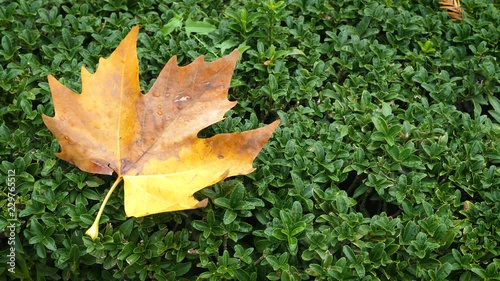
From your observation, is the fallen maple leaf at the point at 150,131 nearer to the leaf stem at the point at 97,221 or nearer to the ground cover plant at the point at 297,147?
the leaf stem at the point at 97,221

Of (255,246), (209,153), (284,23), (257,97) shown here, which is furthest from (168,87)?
(284,23)

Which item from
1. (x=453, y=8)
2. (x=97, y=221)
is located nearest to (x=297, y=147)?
(x=97, y=221)

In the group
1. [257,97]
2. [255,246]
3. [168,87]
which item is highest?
[168,87]

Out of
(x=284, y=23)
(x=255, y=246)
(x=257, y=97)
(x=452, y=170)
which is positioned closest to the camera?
(x=255, y=246)

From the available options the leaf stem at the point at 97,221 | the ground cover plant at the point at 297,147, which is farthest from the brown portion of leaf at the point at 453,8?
the leaf stem at the point at 97,221

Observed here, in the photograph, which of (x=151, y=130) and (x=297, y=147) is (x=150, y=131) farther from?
(x=297, y=147)

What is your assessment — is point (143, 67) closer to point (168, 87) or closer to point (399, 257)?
point (168, 87)
